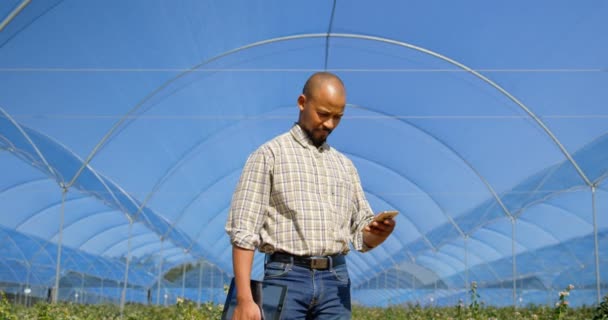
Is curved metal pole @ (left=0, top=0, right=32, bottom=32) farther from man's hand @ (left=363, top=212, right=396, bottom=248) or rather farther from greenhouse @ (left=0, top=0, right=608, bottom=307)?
man's hand @ (left=363, top=212, right=396, bottom=248)

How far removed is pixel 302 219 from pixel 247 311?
0.46 meters

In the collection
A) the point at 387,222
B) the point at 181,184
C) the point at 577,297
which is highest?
the point at 181,184

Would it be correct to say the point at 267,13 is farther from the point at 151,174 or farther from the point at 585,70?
the point at 151,174

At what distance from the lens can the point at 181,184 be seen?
21.5 metres

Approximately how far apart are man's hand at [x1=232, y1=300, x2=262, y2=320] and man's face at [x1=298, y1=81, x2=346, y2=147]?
2.63ft

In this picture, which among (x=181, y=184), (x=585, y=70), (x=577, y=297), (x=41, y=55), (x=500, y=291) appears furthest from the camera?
(x=500, y=291)

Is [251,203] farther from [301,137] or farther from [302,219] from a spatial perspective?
[301,137]

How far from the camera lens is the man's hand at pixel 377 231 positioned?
133 inches

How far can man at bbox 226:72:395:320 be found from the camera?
10.6ft

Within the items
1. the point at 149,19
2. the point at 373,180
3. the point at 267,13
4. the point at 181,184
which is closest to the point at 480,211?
the point at 373,180

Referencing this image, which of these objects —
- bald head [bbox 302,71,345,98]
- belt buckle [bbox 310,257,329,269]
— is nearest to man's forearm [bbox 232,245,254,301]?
belt buckle [bbox 310,257,329,269]

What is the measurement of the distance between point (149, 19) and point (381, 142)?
9.53 meters

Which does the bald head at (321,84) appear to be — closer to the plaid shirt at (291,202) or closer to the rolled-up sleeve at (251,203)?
the plaid shirt at (291,202)

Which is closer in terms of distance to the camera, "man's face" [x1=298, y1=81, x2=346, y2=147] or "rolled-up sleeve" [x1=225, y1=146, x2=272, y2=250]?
"rolled-up sleeve" [x1=225, y1=146, x2=272, y2=250]
